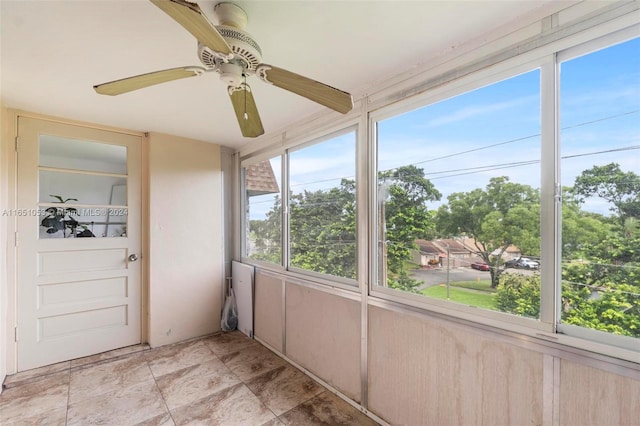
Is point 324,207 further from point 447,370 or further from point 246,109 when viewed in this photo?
point 447,370

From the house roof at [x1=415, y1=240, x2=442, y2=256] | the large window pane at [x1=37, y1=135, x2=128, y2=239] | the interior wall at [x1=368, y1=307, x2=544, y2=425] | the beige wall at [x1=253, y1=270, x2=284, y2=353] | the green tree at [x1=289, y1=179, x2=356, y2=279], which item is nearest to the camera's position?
the interior wall at [x1=368, y1=307, x2=544, y2=425]

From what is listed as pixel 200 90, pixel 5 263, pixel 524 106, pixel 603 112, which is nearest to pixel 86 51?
pixel 200 90

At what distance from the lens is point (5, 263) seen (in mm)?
2250

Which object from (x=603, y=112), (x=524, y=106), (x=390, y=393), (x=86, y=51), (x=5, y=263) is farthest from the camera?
(x=5, y=263)

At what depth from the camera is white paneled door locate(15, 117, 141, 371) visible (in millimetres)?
2404

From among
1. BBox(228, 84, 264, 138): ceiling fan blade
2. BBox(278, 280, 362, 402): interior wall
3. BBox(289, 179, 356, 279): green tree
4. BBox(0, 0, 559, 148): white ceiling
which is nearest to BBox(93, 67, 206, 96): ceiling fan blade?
BBox(228, 84, 264, 138): ceiling fan blade

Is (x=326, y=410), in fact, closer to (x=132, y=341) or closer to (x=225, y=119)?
(x=132, y=341)

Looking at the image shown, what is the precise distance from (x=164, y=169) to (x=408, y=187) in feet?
8.46

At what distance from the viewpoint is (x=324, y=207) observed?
2.41m

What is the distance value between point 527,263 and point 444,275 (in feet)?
1.38

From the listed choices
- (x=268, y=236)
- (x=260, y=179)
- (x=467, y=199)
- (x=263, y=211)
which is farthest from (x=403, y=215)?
(x=260, y=179)

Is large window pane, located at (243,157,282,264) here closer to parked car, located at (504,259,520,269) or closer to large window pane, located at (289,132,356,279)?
large window pane, located at (289,132,356,279)

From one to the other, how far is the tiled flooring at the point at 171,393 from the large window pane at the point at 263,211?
1071 millimetres

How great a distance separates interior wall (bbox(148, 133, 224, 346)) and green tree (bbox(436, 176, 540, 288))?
2.70 meters
